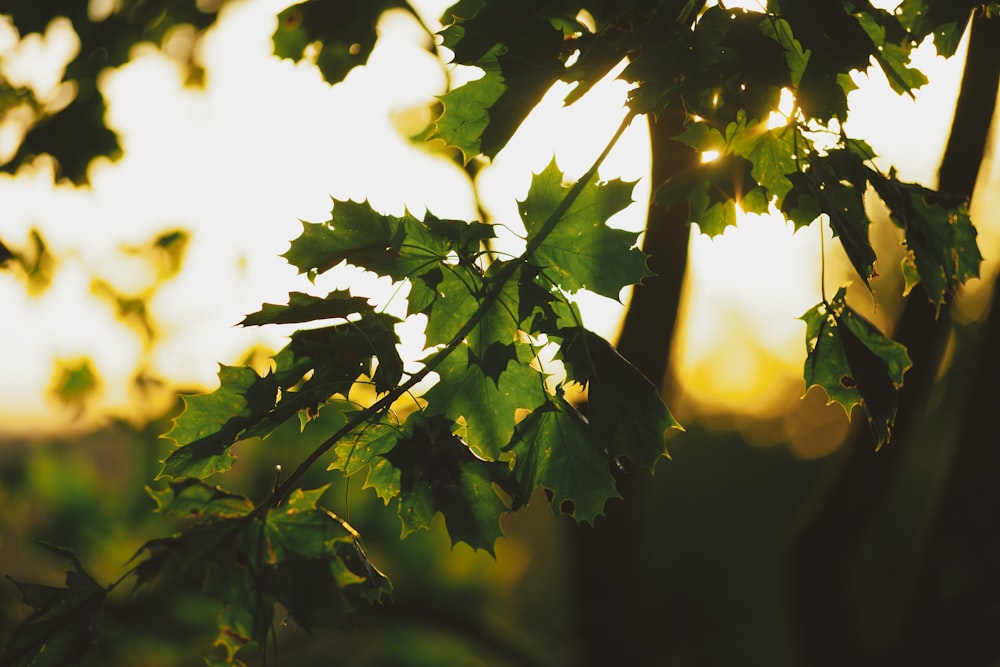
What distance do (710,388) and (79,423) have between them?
27162 millimetres

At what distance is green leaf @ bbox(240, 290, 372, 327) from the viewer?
4.53 feet

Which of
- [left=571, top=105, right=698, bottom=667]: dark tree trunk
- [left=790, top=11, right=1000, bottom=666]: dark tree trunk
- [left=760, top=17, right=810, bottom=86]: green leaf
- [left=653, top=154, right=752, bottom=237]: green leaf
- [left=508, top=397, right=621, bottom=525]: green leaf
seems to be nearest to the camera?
[left=760, top=17, right=810, bottom=86]: green leaf

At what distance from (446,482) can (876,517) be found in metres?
2.76

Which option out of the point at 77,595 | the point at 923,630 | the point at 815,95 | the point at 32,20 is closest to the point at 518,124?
the point at 815,95

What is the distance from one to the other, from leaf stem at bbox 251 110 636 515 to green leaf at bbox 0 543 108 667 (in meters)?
0.28

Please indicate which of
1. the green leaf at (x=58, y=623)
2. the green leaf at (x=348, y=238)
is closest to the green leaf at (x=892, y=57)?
the green leaf at (x=348, y=238)

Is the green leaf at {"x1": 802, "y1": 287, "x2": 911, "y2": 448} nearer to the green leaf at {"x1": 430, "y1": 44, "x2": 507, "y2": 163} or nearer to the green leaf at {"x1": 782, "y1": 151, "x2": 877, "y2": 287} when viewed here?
the green leaf at {"x1": 782, "y1": 151, "x2": 877, "y2": 287}

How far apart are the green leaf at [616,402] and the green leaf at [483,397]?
97 millimetres

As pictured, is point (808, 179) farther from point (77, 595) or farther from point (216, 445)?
point (77, 595)

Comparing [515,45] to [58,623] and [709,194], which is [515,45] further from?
[58,623]

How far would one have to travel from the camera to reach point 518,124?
1457mm

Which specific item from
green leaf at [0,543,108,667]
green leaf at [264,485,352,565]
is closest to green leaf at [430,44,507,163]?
green leaf at [264,485,352,565]

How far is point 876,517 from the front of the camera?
11.5 ft

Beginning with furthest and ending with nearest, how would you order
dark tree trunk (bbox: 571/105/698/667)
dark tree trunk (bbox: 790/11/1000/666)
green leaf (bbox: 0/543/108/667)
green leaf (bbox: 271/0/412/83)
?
1. dark tree trunk (bbox: 790/11/1000/666)
2. dark tree trunk (bbox: 571/105/698/667)
3. green leaf (bbox: 271/0/412/83)
4. green leaf (bbox: 0/543/108/667)
